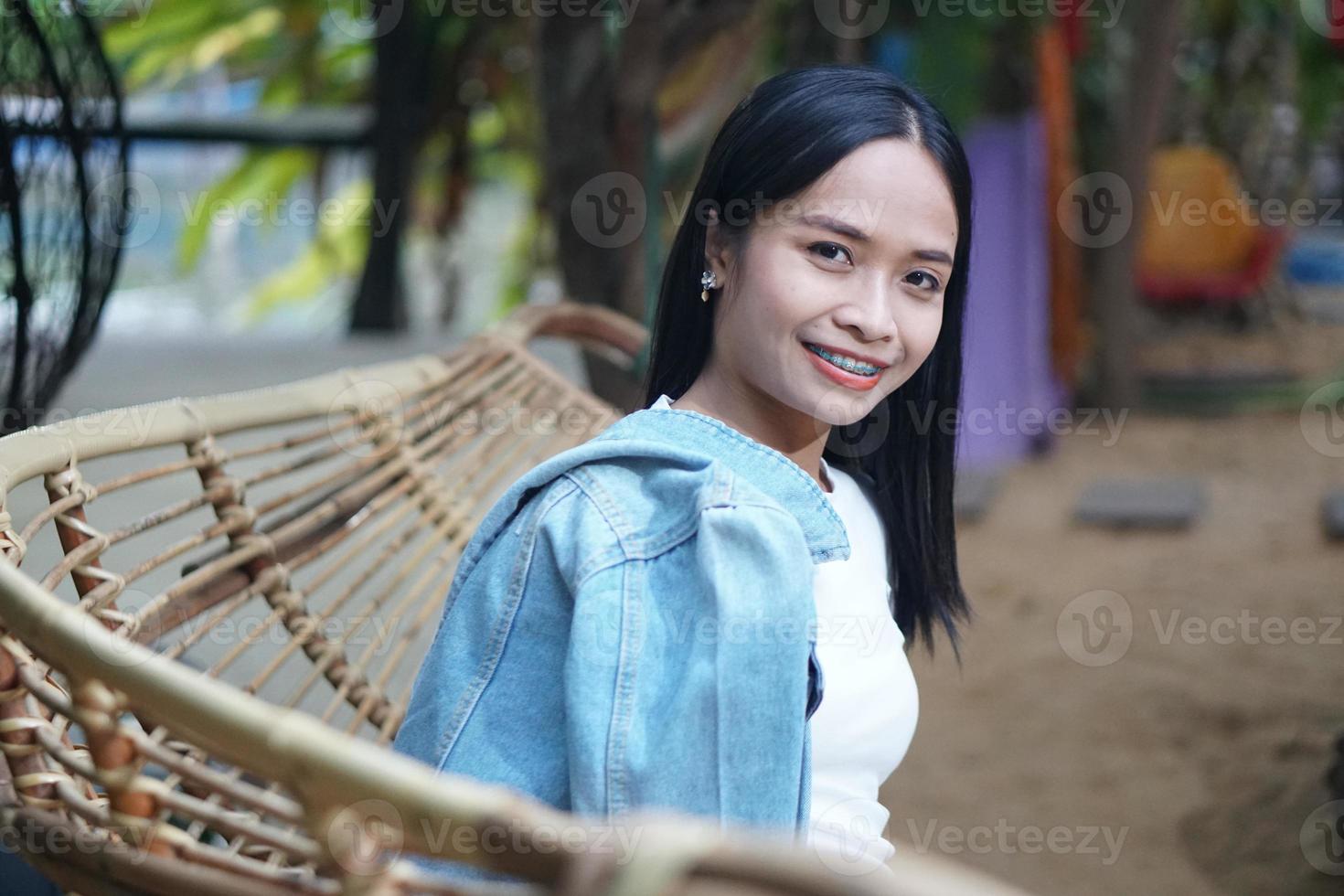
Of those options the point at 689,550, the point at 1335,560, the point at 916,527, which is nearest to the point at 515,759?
the point at 689,550

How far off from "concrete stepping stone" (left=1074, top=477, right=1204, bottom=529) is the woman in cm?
341

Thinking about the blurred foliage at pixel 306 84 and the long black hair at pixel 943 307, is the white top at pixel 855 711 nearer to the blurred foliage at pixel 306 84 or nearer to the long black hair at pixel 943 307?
the long black hair at pixel 943 307

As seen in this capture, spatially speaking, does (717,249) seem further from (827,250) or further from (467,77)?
(467,77)

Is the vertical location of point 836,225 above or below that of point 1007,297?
above

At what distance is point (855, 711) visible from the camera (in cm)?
125

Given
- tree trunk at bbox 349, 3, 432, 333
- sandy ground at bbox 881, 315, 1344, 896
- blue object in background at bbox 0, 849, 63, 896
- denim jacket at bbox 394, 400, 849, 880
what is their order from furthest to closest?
tree trunk at bbox 349, 3, 432, 333 < sandy ground at bbox 881, 315, 1344, 896 < blue object in background at bbox 0, 849, 63, 896 < denim jacket at bbox 394, 400, 849, 880

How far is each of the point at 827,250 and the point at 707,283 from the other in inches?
5.5

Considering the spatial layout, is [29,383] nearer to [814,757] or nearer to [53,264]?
[53,264]

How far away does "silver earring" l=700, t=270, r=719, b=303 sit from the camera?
132cm

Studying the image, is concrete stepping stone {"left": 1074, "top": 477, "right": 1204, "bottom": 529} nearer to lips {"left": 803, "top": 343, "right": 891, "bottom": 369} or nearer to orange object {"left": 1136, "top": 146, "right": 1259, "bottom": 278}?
orange object {"left": 1136, "top": 146, "right": 1259, "bottom": 278}

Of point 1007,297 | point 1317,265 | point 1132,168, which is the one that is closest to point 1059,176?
point 1132,168

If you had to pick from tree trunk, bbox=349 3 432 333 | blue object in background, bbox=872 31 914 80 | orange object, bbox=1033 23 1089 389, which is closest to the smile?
blue object in background, bbox=872 31 914 80

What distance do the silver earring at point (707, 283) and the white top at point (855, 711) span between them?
0.10 m

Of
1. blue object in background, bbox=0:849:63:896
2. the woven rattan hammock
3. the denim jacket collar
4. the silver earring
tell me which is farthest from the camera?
blue object in background, bbox=0:849:63:896
